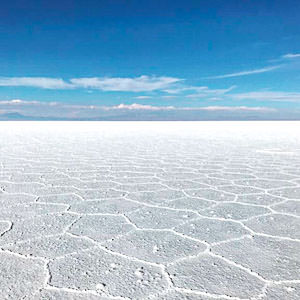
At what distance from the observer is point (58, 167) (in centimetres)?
416

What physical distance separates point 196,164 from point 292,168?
1.12 m

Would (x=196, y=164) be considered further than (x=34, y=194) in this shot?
Yes

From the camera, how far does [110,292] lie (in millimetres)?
1225

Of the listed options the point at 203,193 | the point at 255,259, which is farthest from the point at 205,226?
the point at 203,193

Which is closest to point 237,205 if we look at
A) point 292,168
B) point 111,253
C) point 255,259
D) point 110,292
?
point 255,259

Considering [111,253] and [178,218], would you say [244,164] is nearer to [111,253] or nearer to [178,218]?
[178,218]

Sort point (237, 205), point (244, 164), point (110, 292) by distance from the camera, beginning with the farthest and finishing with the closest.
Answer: point (244, 164) → point (237, 205) → point (110, 292)

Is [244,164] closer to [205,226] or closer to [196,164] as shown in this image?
[196,164]

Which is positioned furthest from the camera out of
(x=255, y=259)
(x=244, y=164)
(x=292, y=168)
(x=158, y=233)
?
(x=244, y=164)

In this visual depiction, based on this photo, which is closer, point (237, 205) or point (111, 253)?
point (111, 253)

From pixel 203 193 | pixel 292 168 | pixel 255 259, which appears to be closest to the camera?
pixel 255 259

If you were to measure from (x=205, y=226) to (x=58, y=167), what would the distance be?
262 cm

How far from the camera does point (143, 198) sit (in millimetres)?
2600

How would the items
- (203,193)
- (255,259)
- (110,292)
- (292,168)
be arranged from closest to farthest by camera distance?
(110,292) < (255,259) < (203,193) < (292,168)
